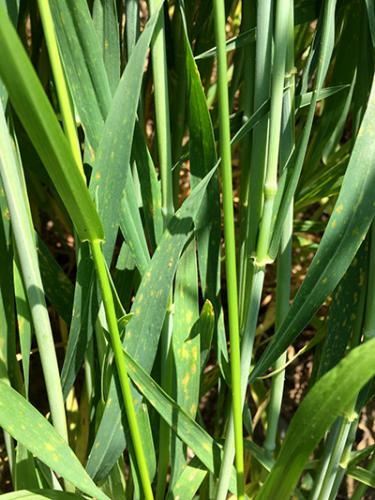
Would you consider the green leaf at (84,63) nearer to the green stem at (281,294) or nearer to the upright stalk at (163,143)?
the upright stalk at (163,143)

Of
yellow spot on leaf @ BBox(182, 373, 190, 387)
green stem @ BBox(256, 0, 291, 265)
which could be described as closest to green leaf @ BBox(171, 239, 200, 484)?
yellow spot on leaf @ BBox(182, 373, 190, 387)

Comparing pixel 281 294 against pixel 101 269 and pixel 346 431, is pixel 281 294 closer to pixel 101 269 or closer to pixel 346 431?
pixel 346 431

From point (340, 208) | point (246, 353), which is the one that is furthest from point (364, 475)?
point (340, 208)

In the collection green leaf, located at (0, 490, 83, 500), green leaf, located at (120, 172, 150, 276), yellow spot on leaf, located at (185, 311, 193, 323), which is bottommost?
green leaf, located at (0, 490, 83, 500)

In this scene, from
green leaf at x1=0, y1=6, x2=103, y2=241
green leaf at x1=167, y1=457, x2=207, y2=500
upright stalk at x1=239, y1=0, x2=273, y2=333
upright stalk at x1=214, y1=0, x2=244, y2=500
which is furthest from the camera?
green leaf at x1=167, y1=457, x2=207, y2=500

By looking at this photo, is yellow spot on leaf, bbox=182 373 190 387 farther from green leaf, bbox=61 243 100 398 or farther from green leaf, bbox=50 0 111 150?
green leaf, bbox=50 0 111 150
